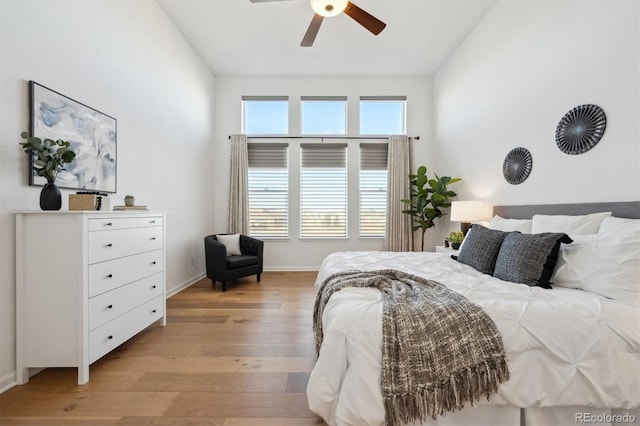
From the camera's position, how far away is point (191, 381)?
176 cm

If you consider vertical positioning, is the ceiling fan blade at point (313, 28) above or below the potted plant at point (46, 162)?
above

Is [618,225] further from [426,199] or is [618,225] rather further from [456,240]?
[426,199]

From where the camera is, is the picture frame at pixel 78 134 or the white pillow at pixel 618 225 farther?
the picture frame at pixel 78 134

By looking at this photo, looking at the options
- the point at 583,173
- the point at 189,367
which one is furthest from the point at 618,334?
the point at 189,367

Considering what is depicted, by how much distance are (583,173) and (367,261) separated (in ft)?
6.24

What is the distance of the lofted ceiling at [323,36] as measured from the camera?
10.6ft

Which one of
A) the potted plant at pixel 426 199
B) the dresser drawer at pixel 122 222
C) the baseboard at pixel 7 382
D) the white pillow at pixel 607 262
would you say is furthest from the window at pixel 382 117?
the baseboard at pixel 7 382

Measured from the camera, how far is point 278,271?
491 centimetres

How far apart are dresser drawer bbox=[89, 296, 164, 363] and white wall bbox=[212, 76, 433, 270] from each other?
2.64m

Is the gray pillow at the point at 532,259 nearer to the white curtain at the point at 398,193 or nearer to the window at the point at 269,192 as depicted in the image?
the white curtain at the point at 398,193

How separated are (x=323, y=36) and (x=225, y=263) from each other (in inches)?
140

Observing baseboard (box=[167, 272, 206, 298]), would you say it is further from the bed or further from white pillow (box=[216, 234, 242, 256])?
the bed

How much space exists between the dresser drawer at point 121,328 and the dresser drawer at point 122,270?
0.26 meters

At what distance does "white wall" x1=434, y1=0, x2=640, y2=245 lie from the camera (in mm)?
1854
